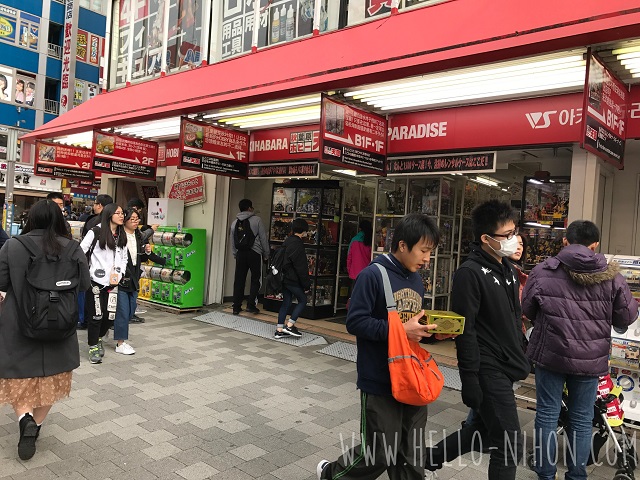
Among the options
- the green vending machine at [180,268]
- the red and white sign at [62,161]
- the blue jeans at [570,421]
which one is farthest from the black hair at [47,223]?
the red and white sign at [62,161]

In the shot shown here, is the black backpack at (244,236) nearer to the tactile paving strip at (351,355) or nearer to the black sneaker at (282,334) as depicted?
the black sneaker at (282,334)

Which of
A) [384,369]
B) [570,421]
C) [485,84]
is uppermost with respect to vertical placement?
[485,84]

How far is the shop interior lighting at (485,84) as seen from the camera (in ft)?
15.3

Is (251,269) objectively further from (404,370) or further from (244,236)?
(404,370)

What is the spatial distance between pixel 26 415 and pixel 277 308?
18.6 feet

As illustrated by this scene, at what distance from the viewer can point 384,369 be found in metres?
2.50

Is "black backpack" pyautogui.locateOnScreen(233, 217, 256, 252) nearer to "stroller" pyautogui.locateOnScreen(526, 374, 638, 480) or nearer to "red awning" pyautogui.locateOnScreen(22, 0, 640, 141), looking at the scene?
"red awning" pyautogui.locateOnScreen(22, 0, 640, 141)

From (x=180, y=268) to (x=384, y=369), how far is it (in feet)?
22.1

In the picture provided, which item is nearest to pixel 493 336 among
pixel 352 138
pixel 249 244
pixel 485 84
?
pixel 485 84

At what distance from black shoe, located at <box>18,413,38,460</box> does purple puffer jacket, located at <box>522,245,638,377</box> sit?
3382 mm

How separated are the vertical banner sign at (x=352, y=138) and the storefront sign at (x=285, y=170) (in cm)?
134

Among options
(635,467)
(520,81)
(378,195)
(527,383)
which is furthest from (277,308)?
(635,467)

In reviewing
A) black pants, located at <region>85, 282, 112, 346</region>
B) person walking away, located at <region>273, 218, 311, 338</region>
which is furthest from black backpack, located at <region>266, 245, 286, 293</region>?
black pants, located at <region>85, 282, 112, 346</region>

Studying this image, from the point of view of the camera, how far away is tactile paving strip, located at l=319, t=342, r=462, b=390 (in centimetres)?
557
